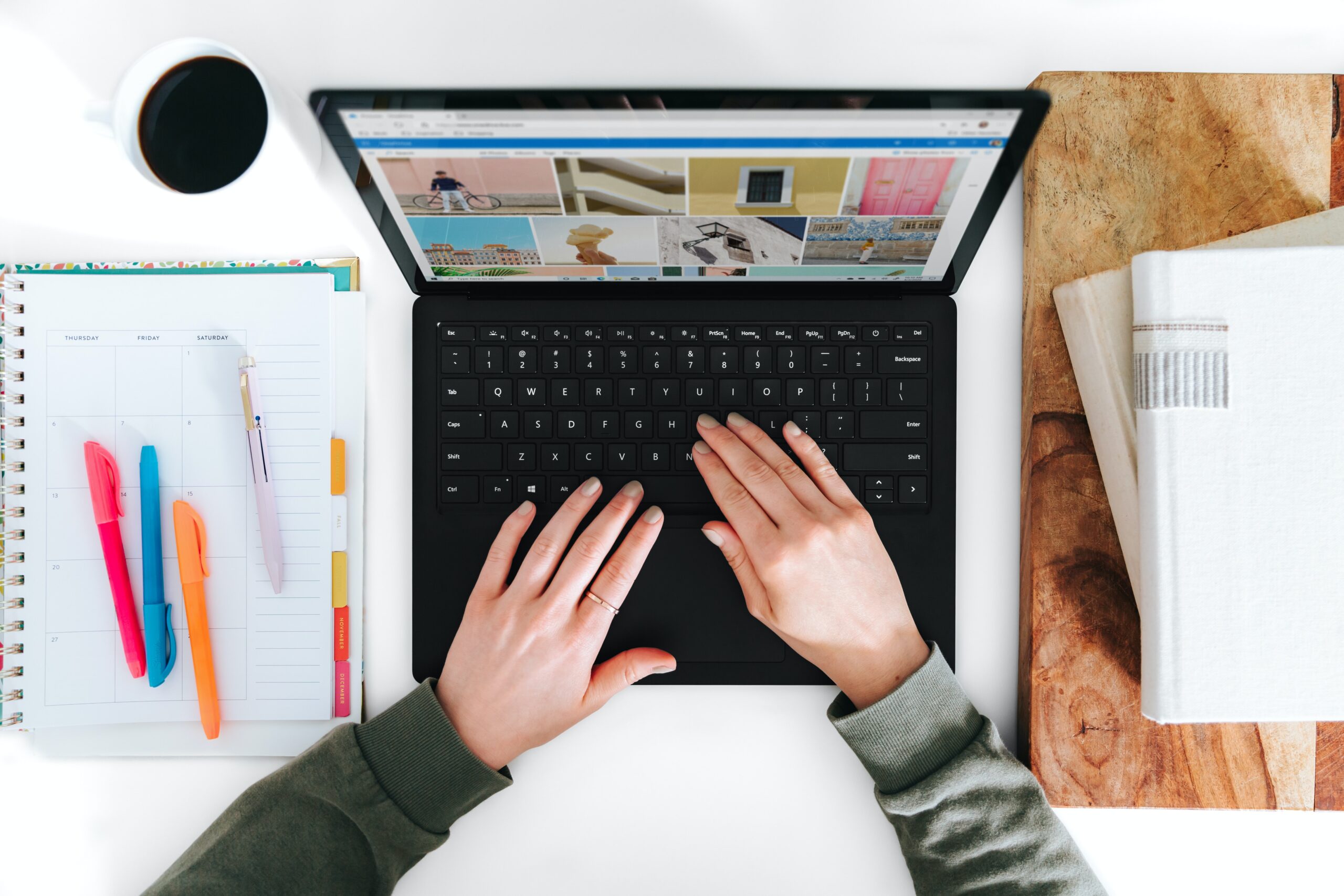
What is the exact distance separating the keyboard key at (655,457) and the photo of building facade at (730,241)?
168mm

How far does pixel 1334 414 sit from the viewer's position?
1.79 ft

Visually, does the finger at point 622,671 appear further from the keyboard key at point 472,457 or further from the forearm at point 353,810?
the keyboard key at point 472,457

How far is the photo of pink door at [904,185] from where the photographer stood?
19.2 inches

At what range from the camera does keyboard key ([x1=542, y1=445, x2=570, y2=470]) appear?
2.14 ft

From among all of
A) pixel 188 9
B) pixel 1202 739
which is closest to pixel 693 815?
pixel 1202 739

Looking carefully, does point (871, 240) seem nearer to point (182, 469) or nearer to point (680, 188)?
point (680, 188)

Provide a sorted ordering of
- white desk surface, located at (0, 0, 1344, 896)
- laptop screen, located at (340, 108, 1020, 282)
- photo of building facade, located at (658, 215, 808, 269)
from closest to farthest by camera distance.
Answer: laptop screen, located at (340, 108, 1020, 282), photo of building facade, located at (658, 215, 808, 269), white desk surface, located at (0, 0, 1344, 896)

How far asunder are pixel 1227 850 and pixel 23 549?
1215mm

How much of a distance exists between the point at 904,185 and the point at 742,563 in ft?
1.13

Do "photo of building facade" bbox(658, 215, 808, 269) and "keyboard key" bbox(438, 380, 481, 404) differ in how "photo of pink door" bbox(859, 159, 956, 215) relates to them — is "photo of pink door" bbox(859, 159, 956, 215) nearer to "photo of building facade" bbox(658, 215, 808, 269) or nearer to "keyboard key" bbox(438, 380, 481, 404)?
"photo of building facade" bbox(658, 215, 808, 269)

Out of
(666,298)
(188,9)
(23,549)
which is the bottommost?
(23,549)

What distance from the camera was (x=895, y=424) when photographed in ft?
2.12

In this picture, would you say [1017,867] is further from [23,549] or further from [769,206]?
[23,549]

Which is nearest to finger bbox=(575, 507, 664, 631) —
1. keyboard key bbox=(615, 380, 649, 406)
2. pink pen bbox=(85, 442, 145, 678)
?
keyboard key bbox=(615, 380, 649, 406)
